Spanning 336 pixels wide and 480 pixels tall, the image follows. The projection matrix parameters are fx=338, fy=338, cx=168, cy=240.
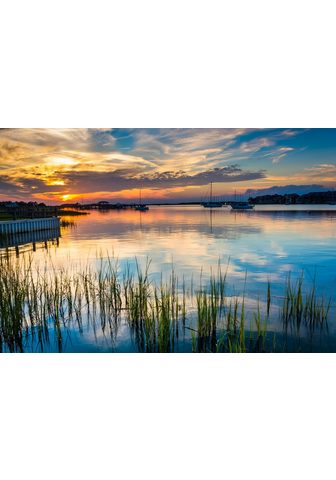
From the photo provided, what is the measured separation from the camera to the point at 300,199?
769cm

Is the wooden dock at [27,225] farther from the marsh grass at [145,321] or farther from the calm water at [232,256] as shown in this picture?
the marsh grass at [145,321]

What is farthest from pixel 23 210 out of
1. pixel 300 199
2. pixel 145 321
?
pixel 145 321

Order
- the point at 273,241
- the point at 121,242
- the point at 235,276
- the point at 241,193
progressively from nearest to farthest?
the point at 235,276
the point at 241,193
the point at 273,241
the point at 121,242

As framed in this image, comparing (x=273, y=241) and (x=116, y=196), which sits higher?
Result: (x=116, y=196)

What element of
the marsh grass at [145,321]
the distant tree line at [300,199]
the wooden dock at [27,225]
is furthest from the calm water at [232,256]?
the wooden dock at [27,225]

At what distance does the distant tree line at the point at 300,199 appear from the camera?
23.9 feet

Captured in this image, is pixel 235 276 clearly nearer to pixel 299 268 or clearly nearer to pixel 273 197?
pixel 299 268

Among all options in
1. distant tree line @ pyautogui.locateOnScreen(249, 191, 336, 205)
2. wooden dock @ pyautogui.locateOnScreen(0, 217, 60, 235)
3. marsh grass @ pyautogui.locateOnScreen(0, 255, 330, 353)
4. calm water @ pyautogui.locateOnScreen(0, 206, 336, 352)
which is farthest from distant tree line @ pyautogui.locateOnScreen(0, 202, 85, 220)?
marsh grass @ pyautogui.locateOnScreen(0, 255, 330, 353)

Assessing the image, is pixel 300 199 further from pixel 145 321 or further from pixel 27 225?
pixel 27 225

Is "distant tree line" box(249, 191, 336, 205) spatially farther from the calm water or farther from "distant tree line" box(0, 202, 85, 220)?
"distant tree line" box(0, 202, 85, 220)

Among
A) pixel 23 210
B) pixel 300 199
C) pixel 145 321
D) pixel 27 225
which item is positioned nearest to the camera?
pixel 145 321

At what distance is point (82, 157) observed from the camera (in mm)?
6160
